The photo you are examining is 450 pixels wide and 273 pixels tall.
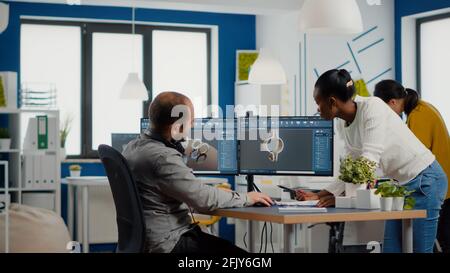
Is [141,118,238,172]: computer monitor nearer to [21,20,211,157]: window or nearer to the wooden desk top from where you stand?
the wooden desk top

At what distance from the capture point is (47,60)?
7.78m

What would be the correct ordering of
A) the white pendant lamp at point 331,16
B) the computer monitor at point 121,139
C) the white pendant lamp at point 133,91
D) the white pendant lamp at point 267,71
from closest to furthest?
the white pendant lamp at point 331,16 < the computer monitor at point 121,139 < the white pendant lamp at point 267,71 < the white pendant lamp at point 133,91

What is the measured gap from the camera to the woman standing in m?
3.25

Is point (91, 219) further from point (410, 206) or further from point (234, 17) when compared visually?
point (410, 206)

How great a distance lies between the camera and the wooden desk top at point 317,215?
2.91m

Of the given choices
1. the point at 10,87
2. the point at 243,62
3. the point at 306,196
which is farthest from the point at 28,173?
the point at 306,196

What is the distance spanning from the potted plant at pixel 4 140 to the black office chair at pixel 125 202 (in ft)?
12.5

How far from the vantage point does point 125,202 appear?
2.97m

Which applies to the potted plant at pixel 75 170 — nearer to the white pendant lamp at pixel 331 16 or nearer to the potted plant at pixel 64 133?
the potted plant at pixel 64 133

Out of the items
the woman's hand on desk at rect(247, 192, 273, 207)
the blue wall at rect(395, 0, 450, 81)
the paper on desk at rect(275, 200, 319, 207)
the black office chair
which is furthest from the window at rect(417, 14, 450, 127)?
the black office chair

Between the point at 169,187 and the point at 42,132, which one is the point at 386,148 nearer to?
the point at 169,187

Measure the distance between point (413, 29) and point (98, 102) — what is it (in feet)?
10.8

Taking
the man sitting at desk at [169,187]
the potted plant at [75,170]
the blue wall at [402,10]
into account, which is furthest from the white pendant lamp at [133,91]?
the man sitting at desk at [169,187]
